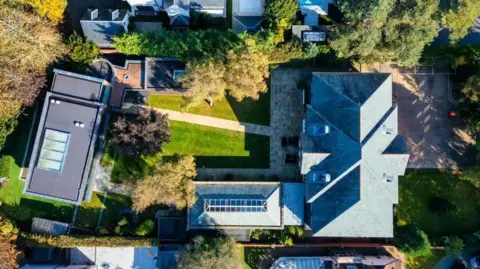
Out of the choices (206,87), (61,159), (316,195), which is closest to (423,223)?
(316,195)

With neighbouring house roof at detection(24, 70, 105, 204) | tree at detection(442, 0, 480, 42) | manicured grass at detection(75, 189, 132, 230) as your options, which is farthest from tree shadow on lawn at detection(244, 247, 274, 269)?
tree at detection(442, 0, 480, 42)

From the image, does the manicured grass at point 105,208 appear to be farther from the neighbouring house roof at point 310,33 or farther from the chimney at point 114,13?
the neighbouring house roof at point 310,33

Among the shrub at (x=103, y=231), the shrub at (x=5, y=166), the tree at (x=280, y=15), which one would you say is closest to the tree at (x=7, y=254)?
the shrub at (x=5, y=166)

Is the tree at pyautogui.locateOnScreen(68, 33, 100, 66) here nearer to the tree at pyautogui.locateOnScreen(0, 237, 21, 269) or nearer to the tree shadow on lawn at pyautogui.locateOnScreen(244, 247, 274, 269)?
the tree at pyautogui.locateOnScreen(0, 237, 21, 269)

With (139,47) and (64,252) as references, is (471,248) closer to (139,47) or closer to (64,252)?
(139,47)

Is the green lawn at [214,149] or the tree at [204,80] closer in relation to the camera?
the tree at [204,80]

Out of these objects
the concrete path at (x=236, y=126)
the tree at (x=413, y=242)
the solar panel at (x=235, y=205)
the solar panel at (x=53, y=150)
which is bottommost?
the tree at (x=413, y=242)
